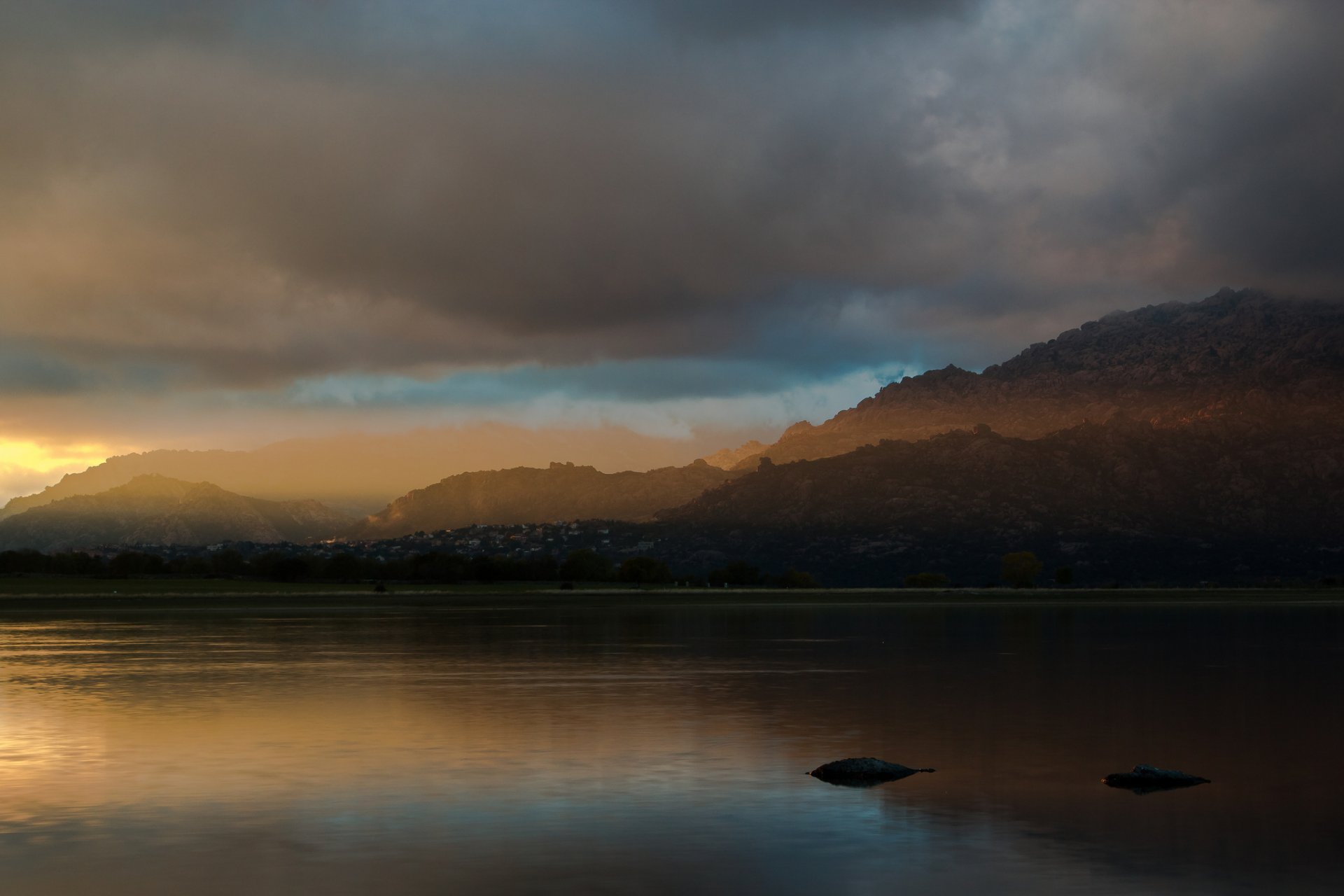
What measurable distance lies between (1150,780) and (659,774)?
1132cm

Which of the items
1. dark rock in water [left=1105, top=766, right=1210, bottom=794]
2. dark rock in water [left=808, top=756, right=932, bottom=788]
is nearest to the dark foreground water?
dark rock in water [left=808, top=756, right=932, bottom=788]

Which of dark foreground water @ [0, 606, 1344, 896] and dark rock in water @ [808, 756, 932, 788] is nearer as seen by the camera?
dark foreground water @ [0, 606, 1344, 896]

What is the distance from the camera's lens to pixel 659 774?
31.3 meters

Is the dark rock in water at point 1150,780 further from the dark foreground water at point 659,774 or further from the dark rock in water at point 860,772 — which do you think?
the dark rock in water at point 860,772

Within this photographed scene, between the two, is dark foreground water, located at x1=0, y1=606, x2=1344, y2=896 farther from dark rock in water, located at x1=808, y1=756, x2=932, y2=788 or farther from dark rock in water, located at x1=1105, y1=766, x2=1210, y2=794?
dark rock in water, located at x1=1105, y1=766, x2=1210, y2=794

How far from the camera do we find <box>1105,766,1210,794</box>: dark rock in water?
29531 mm

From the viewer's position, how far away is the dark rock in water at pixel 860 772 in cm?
2995

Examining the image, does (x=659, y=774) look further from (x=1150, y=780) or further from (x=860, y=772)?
(x=1150, y=780)

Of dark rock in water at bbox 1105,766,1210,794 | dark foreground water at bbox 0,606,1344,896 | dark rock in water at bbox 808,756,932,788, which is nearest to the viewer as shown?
dark foreground water at bbox 0,606,1344,896

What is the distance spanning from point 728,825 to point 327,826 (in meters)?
7.73

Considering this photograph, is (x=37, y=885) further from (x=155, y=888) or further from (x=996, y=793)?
(x=996, y=793)

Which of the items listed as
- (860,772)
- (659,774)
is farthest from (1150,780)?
(659,774)

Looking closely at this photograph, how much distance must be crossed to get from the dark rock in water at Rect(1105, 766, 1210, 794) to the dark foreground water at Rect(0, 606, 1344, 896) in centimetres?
70

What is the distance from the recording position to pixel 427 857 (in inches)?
883
